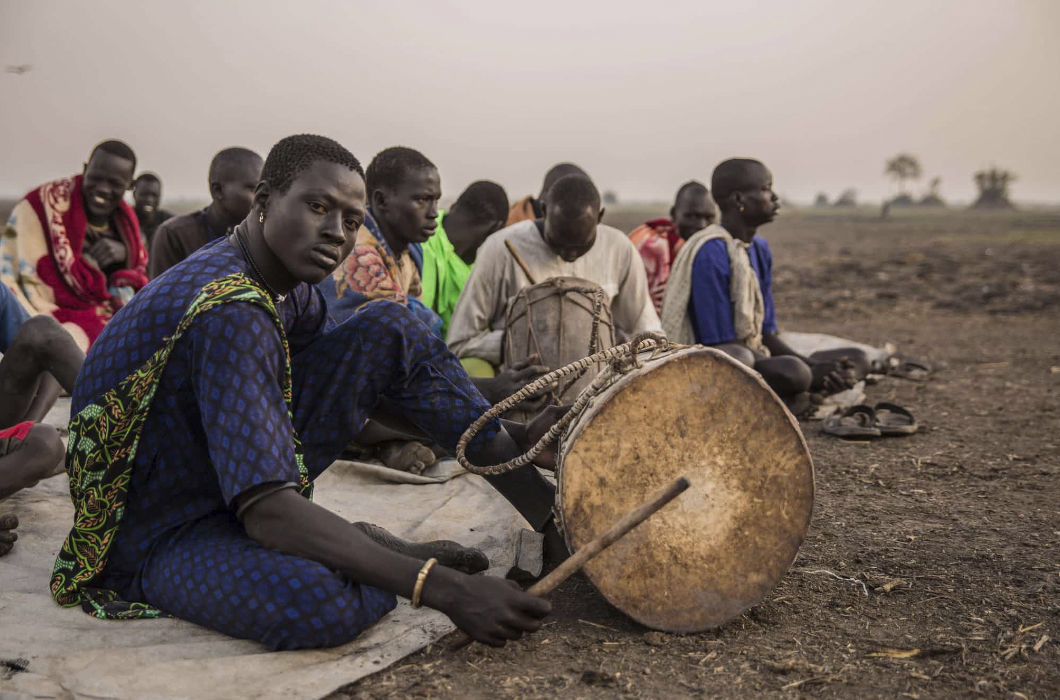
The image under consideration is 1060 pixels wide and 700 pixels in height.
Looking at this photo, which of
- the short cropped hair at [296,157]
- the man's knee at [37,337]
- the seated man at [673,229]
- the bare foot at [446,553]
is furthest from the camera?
the seated man at [673,229]

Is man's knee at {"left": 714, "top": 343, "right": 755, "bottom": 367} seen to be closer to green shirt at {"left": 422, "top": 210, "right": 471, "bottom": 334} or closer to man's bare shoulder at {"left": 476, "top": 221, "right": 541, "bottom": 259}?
man's bare shoulder at {"left": 476, "top": 221, "right": 541, "bottom": 259}

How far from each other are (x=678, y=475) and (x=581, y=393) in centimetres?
33

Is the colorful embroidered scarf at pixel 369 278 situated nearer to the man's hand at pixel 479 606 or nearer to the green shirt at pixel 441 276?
the green shirt at pixel 441 276

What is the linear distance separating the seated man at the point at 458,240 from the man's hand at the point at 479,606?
11.1 feet

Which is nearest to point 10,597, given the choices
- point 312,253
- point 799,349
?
point 312,253

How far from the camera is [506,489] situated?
9.16 ft

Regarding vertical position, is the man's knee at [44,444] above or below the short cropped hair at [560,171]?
below

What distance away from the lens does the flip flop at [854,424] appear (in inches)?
183

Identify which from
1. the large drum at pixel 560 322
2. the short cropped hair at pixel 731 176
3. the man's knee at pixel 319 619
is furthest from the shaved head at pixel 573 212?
the man's knee at pixel 319 619

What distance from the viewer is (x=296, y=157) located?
7.52 ft

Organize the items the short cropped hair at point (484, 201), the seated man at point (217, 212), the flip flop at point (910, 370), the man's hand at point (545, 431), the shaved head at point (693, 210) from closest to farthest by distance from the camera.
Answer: the man's hand at point (545, 431) → the seated man at point (217, 212) → the short cropped hair at point (484, 201) → the flip flop at point (910, 370) → the shaved head at point (693, 210)

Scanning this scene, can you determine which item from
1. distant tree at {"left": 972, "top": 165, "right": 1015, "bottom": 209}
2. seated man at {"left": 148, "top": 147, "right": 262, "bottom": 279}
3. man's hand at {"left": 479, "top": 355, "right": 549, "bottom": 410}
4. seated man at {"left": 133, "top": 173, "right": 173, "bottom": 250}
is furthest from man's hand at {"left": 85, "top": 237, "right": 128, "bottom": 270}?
distant tree at {"left": 972, "top": 165, "right": 1015, "bottom": 209}

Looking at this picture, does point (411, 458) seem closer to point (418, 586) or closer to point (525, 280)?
point (525, 280)

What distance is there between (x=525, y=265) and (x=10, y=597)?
8.95 ft
